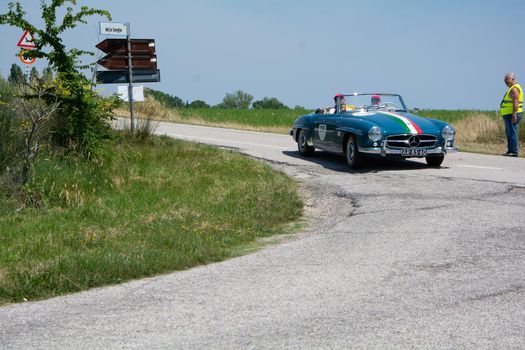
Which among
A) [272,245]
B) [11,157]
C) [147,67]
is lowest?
[272,245]

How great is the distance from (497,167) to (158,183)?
649 centimetres

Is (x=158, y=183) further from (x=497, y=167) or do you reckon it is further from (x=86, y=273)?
(x=497, y=167)

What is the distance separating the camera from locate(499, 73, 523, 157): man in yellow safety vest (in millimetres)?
15961

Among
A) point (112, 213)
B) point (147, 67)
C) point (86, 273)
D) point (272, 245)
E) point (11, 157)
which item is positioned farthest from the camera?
point (147, 67)

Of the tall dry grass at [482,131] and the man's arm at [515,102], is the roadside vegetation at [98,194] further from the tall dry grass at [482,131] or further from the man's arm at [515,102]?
the tall dry grass at [482,131]

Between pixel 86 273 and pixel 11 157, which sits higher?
pixel 11 157

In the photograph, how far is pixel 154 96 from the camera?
1226 inches

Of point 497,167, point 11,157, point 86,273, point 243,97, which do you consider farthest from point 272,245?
point 243,97

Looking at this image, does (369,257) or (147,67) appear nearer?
(369,257)

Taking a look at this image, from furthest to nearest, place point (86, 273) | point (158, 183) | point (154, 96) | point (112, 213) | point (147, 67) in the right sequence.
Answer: point (154, 96) → point (147, 67) → point (158, 183) → point (112, 213) → point (86, 273)

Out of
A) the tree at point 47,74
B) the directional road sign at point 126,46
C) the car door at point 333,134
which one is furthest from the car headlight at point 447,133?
the tree at point 47,74

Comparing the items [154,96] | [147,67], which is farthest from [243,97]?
[147,67]

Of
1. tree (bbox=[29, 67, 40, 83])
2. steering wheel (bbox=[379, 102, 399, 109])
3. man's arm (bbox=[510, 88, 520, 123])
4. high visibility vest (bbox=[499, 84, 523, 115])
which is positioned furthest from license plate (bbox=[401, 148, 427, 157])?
tree (bbox=[29, 67, 40, 83])

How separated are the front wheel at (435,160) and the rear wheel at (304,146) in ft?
9.86
